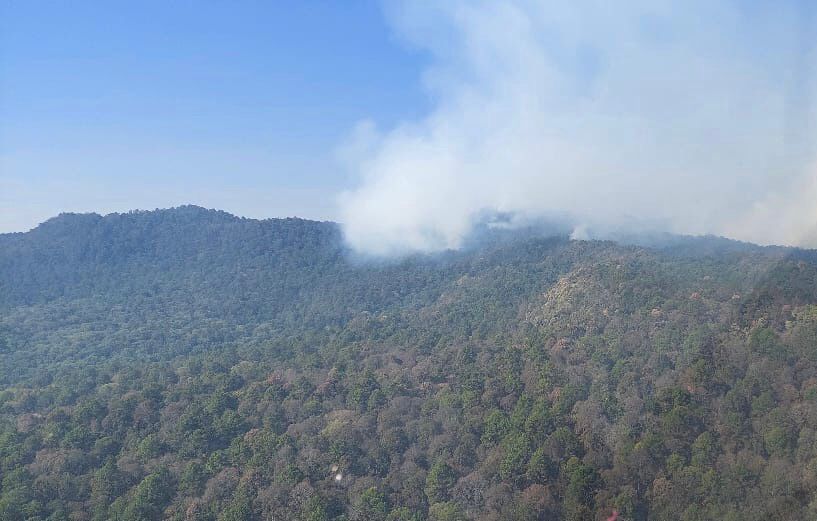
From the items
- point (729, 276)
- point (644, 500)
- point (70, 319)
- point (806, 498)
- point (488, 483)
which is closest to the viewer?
point (806, 498)

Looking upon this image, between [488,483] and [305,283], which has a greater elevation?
[305,283]

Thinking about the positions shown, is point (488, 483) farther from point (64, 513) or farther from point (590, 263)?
point (590, 263)

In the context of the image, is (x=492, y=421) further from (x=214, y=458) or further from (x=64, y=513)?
(x=64, y=513)

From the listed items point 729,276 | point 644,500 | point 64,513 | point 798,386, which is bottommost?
point 64,513

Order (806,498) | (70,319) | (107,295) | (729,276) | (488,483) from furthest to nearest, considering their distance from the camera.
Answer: (107,295) → (70,319) → (729,276) → (488,483) → (806,498)

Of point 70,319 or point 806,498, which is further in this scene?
point 70,319

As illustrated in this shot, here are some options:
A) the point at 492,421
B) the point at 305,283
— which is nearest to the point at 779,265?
the point at 492,421
